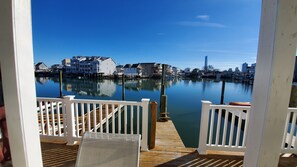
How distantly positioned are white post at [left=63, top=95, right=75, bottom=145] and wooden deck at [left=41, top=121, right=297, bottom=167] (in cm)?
16

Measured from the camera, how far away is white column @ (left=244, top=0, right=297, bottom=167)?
0.81 meters

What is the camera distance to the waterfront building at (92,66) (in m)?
43.0

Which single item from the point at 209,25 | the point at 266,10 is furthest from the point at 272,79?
the point at 209,25

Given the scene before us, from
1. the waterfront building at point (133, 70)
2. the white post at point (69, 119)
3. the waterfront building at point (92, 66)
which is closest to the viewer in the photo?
the white post at point (69, 119)

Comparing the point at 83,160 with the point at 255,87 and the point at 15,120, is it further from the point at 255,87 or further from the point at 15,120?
the point at 255,87

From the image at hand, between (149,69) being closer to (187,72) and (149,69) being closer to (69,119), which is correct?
(187,72)

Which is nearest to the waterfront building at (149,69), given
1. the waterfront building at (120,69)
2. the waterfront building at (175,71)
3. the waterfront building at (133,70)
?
the waterfront building at (133,70)

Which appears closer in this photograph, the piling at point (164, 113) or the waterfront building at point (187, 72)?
the piling at point (164, 113)

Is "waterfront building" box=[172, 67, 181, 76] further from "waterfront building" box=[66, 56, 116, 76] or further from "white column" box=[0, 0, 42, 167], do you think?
"white column" box=[0, 0, 42, 167]

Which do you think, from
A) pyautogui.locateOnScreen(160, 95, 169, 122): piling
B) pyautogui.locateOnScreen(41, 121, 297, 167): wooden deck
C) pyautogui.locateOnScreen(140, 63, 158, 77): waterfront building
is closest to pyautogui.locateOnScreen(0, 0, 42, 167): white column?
pyautogui.locateOnScreen(41, 121, 297, 167): wooden deck

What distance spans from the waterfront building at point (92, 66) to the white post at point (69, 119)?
139ft

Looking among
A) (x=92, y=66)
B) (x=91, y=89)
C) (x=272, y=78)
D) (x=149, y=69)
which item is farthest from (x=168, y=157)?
(x=149, y=69)

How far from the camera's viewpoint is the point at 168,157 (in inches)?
103

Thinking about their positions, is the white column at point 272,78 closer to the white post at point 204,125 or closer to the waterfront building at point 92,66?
the white post at point 204,125
